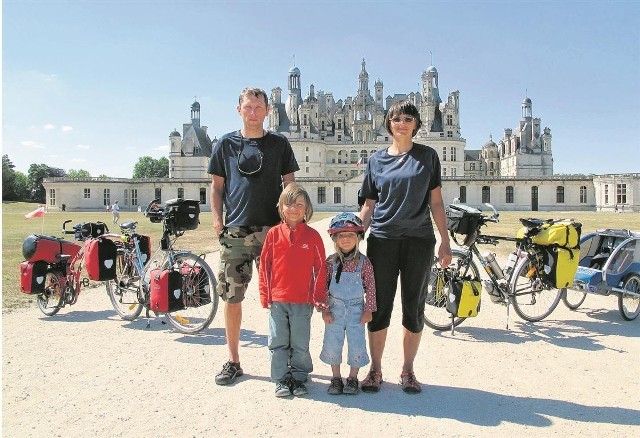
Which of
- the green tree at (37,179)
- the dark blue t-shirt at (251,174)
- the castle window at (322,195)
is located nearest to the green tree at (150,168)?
the green tree at (37,179)

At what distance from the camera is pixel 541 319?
19.2ft

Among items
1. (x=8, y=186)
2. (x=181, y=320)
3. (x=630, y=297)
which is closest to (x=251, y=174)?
(x=181, y=320)

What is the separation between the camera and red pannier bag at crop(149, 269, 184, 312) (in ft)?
16.4

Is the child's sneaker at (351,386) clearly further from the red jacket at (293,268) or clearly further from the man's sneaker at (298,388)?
the red jacket at (293,268)

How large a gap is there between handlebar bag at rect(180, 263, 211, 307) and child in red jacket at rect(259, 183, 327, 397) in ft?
5.67

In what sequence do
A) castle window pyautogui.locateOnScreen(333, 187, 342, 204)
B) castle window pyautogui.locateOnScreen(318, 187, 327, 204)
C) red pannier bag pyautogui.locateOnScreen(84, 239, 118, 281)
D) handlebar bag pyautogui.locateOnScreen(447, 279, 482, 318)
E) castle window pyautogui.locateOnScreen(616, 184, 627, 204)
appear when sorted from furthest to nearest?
castle window pyautogui.locateOnScreen(318, 187, 327, 204), castle window pyautogui.locateOnScreen(333, 187, 342, 204), castle window pyautogui.locateOnScreen(616, 184, 627, 204), red pannier bag pyautogui.locateOnScreen(84, 239, 118, 281), handlebar bag pyautogui.locateOnScreen(447, 279, 482, 318)

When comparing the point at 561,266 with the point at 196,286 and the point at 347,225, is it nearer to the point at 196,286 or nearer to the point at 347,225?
the point at 347,225

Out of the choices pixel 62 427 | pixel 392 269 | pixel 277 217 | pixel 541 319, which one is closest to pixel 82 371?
pixel 62 427

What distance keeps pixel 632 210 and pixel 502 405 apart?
180 feet

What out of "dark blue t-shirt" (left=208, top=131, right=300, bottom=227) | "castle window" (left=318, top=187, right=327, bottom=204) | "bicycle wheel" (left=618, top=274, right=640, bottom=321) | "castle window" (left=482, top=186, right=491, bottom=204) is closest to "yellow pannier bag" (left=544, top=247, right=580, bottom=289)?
"bicycle wheel" (left=618, top=274, right=640, bottom=321)

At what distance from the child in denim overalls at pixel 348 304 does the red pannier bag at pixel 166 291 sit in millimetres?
1990

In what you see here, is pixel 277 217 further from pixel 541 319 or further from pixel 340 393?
pixel 541 319

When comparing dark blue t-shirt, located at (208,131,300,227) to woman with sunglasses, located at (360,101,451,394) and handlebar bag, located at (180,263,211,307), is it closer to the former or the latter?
woman with sunglasses, located at (360,101,451,394)

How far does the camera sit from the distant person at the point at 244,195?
12.7 feet
